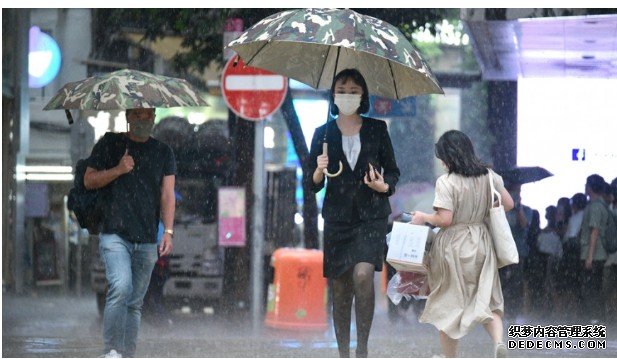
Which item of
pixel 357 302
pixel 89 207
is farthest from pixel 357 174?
pixel 89 207

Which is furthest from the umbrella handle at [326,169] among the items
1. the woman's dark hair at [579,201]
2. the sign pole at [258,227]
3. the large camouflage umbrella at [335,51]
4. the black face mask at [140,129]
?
the woman's dark hair at [579,201]

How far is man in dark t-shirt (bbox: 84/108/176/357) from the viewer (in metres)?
7.95

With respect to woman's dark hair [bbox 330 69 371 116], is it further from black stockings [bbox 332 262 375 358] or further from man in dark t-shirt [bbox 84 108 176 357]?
man in dark t-shirt [bbox 84 108 176 357]

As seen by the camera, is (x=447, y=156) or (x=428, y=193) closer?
(x=447, y=156)

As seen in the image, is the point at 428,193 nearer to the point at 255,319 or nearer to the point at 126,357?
the point at 255,319

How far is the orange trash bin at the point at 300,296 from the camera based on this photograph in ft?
41.7

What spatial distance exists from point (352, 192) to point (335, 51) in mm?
1282

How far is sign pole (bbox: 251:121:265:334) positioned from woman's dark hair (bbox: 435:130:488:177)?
15.6 feet

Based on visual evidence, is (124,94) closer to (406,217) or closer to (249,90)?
(406,217)

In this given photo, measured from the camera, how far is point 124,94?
816cm

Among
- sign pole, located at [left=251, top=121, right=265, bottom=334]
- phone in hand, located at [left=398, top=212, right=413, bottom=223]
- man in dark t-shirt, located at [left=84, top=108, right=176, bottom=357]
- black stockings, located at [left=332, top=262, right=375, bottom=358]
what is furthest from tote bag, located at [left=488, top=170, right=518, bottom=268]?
A: sign pole, located at [left=251, top=121, right=265, bottom=334]

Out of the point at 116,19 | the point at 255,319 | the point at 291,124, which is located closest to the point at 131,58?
the point at 116,19

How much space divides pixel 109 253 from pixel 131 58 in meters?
6.02

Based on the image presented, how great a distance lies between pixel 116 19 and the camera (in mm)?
13742
